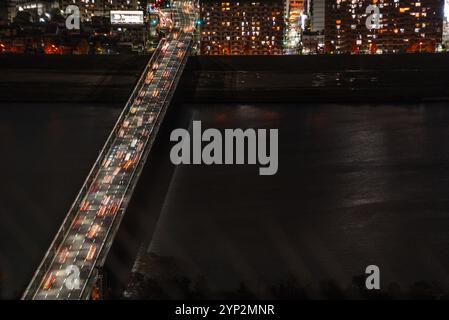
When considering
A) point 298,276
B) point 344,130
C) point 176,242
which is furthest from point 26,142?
point 298,276

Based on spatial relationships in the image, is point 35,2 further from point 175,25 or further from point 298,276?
point 298,276

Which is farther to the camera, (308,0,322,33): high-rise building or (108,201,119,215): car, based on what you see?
(308,0,322,33): high-rise building

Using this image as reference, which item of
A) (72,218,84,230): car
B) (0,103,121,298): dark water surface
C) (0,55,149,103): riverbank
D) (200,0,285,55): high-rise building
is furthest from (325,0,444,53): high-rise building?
(72,218,84,230): car

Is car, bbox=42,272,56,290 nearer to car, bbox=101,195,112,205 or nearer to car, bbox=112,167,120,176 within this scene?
car, bbox=101,195,112,205

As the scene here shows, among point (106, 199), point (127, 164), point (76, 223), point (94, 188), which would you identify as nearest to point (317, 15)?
point (127, 164)

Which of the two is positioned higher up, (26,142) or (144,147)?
(144,147)
